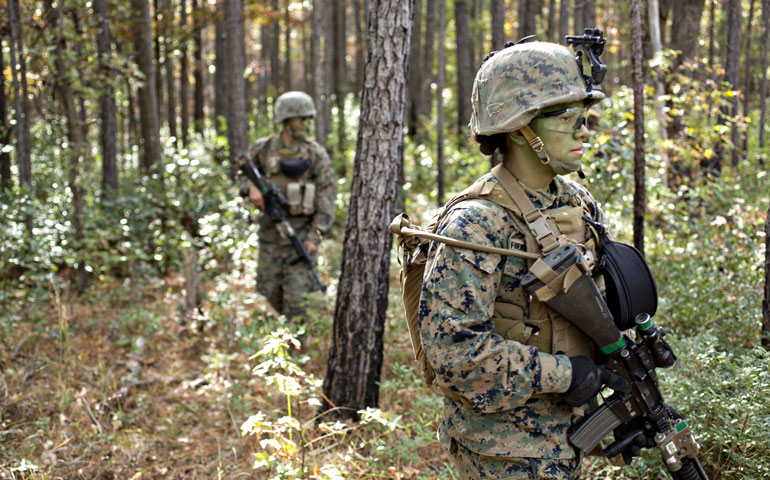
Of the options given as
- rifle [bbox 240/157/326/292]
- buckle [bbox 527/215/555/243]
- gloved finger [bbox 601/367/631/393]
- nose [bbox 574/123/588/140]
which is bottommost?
rifle [bbox 240/157/326/292]

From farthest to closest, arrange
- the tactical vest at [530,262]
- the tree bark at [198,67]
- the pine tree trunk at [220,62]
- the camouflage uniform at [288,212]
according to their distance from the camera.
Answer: the tree bark at [198,67]
the pine tree trunk at [220,62]
the camouflage uniform at [288,212]
the tactical vest at [530,262]

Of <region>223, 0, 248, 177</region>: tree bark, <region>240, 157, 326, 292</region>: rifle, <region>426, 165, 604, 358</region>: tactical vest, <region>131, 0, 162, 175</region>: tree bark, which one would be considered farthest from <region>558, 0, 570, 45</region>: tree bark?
<region>426, 165, 604, 358</region>: tactical vest

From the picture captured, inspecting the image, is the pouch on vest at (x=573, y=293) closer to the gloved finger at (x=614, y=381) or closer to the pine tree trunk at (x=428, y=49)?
the gloved finger at (x=614, y=381)

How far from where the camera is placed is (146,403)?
473 centimetres

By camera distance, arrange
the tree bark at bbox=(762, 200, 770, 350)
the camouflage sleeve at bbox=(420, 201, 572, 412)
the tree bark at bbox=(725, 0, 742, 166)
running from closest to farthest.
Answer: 1. the camouflage sleeve at bbox=(420, 201, 572, 412)
2. the tree bark at bbox=(762, 200, 770, 350)
3. the tree bark at bbox=(725, 0, 742, 166)

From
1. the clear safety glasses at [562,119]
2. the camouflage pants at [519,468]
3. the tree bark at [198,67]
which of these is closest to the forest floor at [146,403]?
the camouflage pants at [519,468]

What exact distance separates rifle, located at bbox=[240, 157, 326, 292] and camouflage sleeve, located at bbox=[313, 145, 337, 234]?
28 centimetres

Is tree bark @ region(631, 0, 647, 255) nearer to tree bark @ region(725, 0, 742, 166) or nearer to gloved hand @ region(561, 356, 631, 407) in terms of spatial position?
gloved hand @ region(561, 356, 631, 407)

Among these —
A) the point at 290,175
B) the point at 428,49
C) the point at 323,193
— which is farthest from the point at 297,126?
the point at 428,49

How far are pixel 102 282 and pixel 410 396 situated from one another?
4885 millimetres

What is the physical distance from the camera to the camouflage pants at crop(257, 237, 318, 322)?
6.11 metres

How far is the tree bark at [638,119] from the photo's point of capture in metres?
4.51

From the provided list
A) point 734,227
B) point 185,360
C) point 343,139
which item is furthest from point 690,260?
point 343,139

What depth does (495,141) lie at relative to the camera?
227cm
